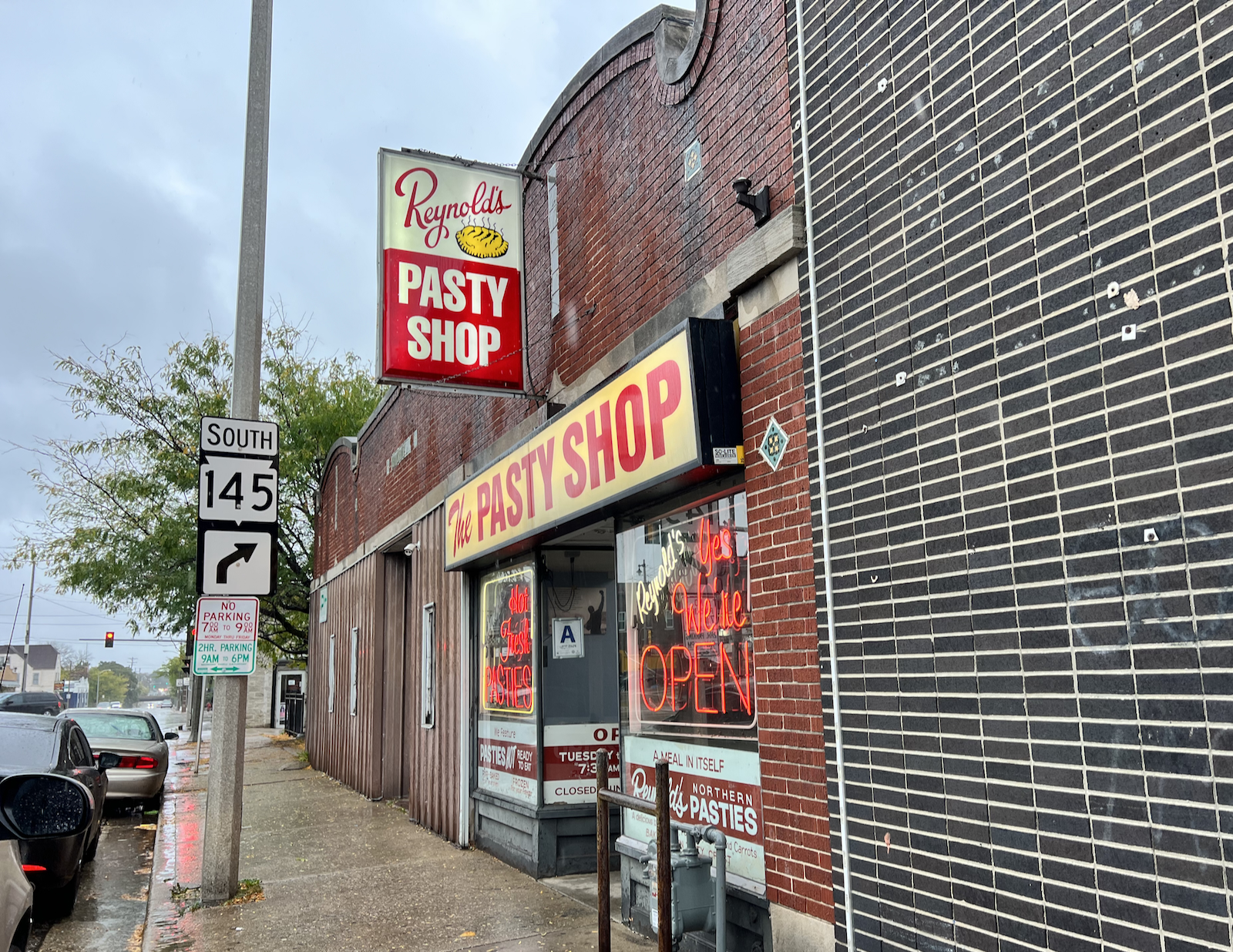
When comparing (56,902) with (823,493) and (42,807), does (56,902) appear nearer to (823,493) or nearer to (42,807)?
(42,807)

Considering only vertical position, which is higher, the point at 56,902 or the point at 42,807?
the point at 42,807

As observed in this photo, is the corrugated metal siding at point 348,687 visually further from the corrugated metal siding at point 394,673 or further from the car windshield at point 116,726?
the car windshield at point 116,726

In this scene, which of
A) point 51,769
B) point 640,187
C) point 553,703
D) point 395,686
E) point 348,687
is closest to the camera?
point 640,187

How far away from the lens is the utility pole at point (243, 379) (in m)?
7.73

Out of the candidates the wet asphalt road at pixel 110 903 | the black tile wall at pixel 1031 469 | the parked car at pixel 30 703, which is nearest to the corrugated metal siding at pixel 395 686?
the wet asphalt road at pixel 110 903

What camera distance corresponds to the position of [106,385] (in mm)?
25000

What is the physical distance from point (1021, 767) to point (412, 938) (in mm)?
4540

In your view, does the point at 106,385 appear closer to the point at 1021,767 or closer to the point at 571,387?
the point at 571,387

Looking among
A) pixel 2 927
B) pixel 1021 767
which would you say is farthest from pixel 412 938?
pixel 1021 767

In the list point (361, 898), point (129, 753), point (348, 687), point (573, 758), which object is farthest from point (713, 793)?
point (348, 687)

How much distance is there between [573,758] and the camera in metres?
8.27

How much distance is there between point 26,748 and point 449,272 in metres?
5.28

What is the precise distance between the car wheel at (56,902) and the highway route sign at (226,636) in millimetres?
1962

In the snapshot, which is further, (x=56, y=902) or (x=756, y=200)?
(x=56, y=902)
